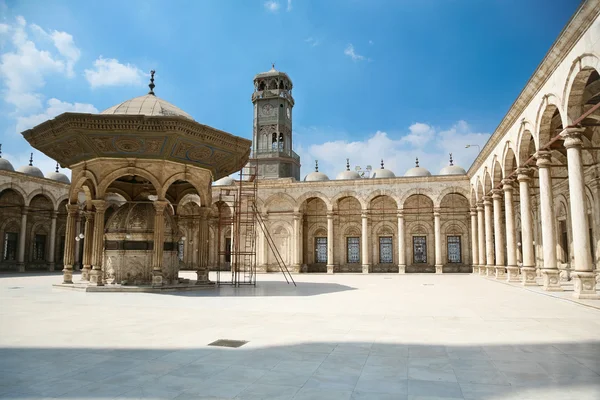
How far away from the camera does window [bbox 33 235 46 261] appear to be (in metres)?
30.1

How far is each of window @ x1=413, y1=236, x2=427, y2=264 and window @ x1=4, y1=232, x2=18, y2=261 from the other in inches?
1084

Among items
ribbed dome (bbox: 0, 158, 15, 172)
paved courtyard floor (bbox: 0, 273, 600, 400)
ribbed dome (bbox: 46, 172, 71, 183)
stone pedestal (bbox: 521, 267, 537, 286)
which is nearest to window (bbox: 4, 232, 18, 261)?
ribbed dome (bbox: 0, 158, 15, 172)

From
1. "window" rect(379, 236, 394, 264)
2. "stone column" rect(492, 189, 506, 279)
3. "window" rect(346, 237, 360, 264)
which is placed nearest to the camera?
"stone column" rect(492, 189, 506, 279)

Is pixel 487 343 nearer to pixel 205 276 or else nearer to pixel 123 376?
pixel 123 376

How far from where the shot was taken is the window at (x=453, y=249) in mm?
31250

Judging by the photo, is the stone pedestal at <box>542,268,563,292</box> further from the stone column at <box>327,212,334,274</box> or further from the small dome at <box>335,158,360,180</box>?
the small dome at <box>335,158,360,180</box>

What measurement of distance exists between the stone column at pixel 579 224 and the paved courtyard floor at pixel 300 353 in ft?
7.31

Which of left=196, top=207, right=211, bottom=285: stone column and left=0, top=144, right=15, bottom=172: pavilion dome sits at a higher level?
left=0, top=144, right=15, bottom=172: pavilion dome

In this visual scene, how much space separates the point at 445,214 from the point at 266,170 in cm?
1381

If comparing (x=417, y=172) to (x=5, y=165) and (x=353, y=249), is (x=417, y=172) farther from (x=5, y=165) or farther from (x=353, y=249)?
(x=5, y=165)

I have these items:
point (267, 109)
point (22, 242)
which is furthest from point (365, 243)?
point (22, 242)

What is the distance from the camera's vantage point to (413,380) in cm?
405

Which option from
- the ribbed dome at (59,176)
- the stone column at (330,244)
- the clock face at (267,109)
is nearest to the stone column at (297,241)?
the stone column at (330,244)

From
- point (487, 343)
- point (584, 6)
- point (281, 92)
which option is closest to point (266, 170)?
point (281, 92)
